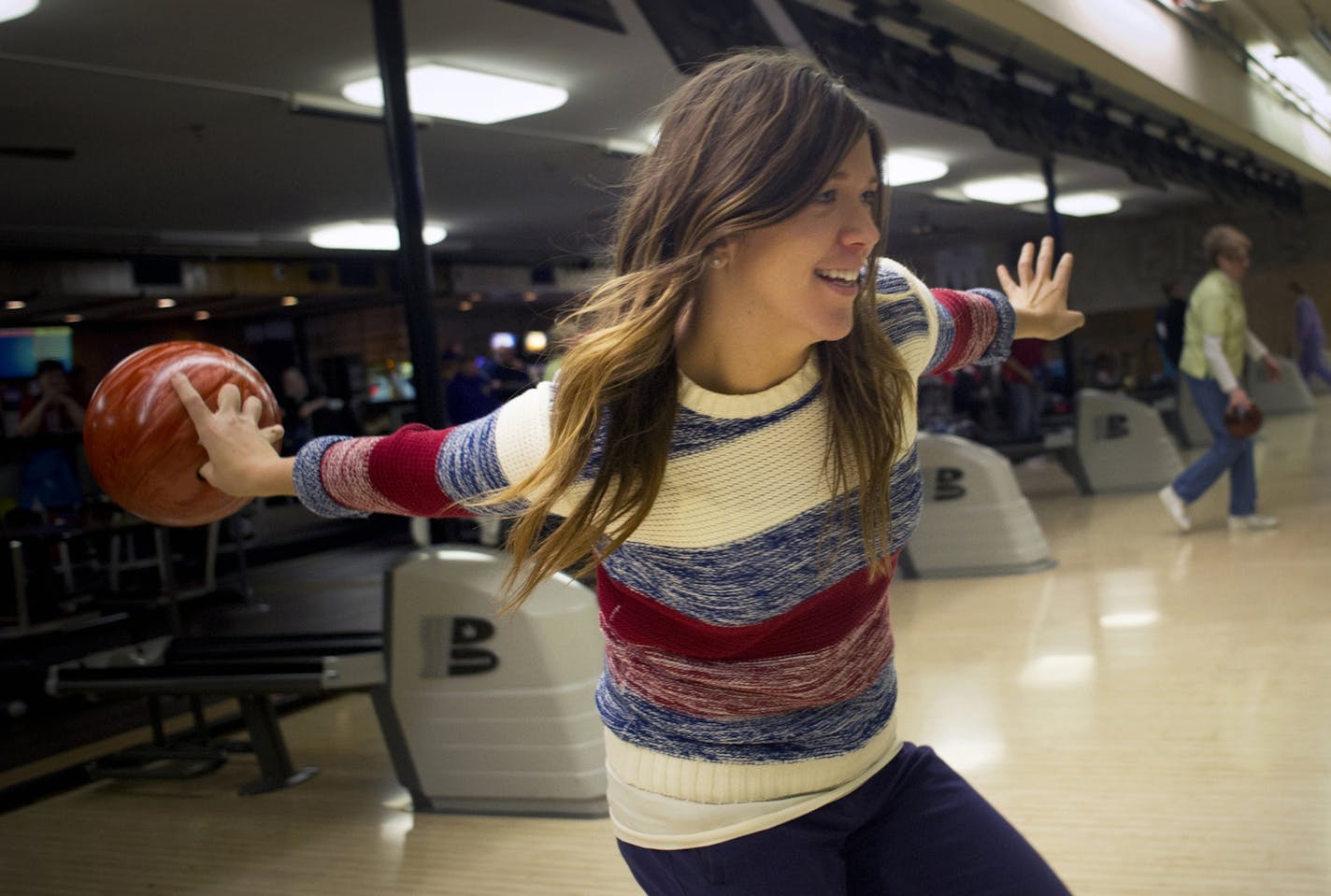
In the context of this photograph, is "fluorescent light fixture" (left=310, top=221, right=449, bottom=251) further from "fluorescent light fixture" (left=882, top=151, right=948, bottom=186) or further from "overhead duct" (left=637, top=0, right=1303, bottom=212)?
"overhead duct" (left=637, top=0, right=1303, bottom=212)

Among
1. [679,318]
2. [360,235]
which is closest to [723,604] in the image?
[679,318]

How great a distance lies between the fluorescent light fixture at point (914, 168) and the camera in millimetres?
10680

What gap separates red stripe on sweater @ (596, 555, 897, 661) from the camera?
4.08ft

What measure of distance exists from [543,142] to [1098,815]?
6.52 meters

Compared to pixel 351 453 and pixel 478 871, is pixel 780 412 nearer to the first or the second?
pixel 351 453

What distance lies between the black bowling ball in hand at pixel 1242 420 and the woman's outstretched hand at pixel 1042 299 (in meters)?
4.74

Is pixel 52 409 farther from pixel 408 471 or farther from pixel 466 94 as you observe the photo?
pixel 408 471

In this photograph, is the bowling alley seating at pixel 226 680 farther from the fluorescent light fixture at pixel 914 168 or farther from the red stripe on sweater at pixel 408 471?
the fluorescent light fixture at pixel 914 168

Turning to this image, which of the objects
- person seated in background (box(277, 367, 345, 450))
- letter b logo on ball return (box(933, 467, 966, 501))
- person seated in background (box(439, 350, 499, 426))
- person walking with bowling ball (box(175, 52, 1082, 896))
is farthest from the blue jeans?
person walking with bowling ball (box(175, 52, 1082, 896))

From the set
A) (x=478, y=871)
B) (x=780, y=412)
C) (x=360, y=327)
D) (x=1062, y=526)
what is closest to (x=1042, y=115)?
(x=1062, y=526)

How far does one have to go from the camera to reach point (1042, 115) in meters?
8.18

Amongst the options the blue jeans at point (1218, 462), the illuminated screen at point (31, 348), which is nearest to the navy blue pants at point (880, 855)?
the blue jeans at point (1218, 462)

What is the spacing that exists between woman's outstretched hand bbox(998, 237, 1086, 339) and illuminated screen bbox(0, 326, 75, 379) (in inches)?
546

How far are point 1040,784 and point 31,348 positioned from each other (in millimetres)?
13624
